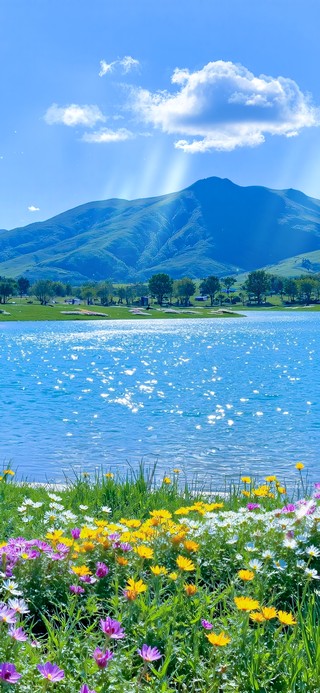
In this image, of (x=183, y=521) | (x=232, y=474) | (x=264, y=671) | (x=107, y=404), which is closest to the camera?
(x=264, y=671)

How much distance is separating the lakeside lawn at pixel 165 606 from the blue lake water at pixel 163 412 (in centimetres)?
980

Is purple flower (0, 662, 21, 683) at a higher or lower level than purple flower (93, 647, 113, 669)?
higher

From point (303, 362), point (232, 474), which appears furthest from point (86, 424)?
point (303, 362)

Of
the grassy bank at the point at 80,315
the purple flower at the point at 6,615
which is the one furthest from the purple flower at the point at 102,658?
the grassy bank at the point at 80,315

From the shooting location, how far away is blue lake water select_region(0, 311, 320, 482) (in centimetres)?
1797

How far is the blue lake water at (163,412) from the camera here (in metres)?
18.0

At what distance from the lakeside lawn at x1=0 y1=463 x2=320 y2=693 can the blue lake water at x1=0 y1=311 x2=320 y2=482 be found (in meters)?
9.80

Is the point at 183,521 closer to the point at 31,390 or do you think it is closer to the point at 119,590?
the point at 119,590

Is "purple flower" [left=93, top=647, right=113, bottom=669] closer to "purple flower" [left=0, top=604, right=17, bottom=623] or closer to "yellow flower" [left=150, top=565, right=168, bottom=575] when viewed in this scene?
"purple flower" [left=0, top=604, right=17, bottom=623]

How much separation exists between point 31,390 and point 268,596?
31088mm

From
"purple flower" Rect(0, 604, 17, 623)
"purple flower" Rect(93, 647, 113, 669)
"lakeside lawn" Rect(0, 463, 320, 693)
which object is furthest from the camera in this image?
"lakeside lawn" Rect(0, 463, 320, 693)

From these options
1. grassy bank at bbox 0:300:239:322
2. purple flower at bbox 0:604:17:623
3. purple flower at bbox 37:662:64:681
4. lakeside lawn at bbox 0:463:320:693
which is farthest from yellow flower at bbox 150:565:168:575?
grassy bank at bbox 0:300:239:322

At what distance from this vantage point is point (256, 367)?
4716cm

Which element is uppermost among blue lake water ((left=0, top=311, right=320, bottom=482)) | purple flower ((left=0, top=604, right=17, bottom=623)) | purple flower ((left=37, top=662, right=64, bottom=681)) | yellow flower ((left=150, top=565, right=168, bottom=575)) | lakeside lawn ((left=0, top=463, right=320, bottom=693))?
purple flower ((left=0, top=604, right=17, bottom=623))
